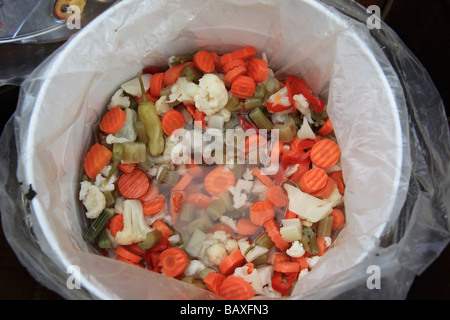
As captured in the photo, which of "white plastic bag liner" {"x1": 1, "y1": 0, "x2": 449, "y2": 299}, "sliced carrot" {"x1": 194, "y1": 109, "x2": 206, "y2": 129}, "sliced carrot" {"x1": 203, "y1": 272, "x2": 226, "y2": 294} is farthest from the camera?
"sliced carrot" {"x1": 194, "y1": 109, "x2": 206, "y2": 129}

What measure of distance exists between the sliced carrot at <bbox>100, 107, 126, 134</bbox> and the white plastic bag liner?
0.03 metres

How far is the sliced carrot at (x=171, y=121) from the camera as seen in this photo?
838 millimetres

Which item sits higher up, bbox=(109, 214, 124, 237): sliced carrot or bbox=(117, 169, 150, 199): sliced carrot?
bbox=(117, 169, 150, 199): sliced carrot

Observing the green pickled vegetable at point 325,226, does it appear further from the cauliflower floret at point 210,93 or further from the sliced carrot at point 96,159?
the sliced carrot at point 96,159

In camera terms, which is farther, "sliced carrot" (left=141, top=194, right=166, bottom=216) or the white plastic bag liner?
"sliced carrot" (left=141, top=194, right=166, bottom=216)

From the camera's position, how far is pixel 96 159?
2.62 ft

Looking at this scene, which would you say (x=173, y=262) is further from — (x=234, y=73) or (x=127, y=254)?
(x=234, y=73)

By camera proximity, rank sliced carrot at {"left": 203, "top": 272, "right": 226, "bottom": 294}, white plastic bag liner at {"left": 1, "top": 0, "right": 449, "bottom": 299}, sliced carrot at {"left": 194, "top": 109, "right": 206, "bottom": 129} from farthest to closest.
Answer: sliced carrot at {"left": 194, "top": 109, "right": 206, "bottom": 129}, sliced carrot at {"left": 203, "top": 272, "right": 226, "bottom": 294}, white plastic bag liner at {"left": 1, "top": 0, "right": 449, "bottom": 299}

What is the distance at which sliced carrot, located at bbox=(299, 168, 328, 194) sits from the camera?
79 cm

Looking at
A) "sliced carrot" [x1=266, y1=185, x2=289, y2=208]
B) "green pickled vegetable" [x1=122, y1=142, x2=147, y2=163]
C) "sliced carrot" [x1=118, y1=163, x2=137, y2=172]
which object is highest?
"green pickled vegetable" [x1=122, y1=142, x2=147, y2=163]

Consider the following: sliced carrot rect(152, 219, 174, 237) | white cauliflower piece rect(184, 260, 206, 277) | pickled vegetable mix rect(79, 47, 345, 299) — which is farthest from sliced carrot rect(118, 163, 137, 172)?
white cauliflower piece rect(184, 260, 206, 277)

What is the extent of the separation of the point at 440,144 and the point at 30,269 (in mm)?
692

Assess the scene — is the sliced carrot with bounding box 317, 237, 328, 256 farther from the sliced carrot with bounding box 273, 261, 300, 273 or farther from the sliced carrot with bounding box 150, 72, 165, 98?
the sliced carrot with bounding box 150, 72, 165, 98
